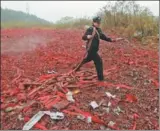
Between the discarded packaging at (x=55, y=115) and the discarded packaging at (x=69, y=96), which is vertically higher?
the discarded packaging at (x=69, y=96)

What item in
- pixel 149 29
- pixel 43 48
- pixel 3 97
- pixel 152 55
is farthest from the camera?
pixel 149 29

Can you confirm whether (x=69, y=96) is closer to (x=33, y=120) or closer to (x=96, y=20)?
(x=33, y=120)

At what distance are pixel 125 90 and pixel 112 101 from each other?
0.58m

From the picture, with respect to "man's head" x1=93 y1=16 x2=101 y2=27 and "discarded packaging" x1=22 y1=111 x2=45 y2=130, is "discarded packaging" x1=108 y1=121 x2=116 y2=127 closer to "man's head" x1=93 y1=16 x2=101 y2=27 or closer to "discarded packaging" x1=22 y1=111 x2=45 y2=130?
"discarded packaging" x1=22 y1=111 x2=45 y2=130

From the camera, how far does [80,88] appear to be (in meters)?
6.82

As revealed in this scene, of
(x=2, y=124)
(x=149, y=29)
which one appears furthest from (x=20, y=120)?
(x=149, y=29)

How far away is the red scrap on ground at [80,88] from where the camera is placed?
5910 mm

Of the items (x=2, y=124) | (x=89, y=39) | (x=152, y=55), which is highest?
(x=89, y=39)

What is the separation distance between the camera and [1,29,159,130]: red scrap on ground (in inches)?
233

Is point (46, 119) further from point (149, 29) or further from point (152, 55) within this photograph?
point (149, 29)

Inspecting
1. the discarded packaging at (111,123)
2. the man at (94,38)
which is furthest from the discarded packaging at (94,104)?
the man at (94,38)

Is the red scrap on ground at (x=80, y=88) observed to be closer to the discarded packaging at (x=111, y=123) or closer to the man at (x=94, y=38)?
the discarded packaging at (x=111, y=123)

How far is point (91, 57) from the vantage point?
22.9 ft

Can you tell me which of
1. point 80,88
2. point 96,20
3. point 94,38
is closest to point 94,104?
point 80,88
